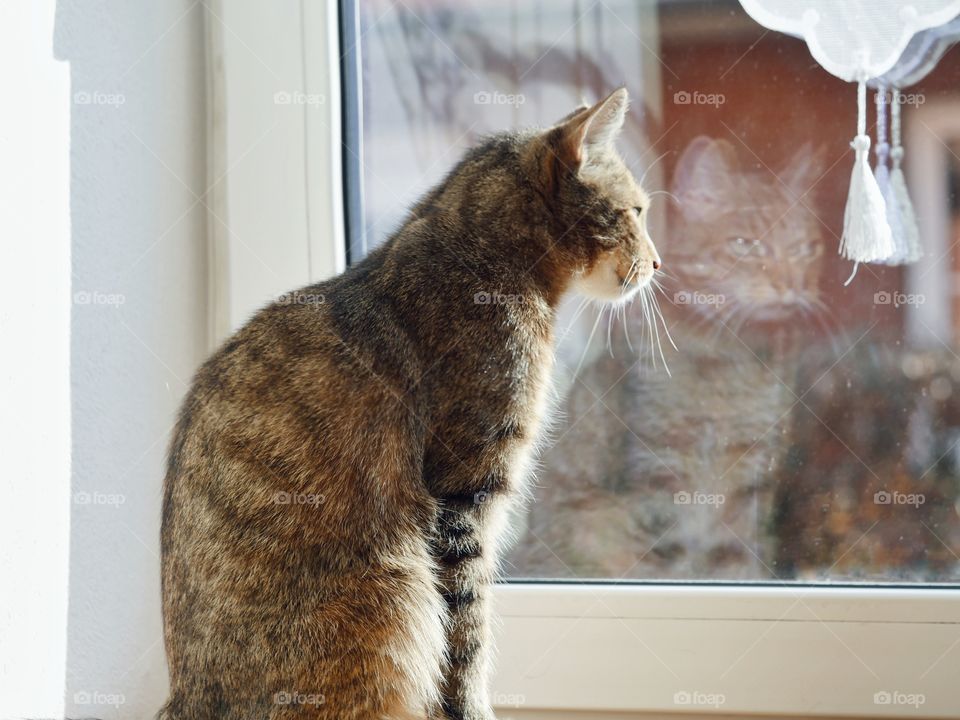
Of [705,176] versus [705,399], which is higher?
[705,176]

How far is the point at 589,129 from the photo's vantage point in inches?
43.2

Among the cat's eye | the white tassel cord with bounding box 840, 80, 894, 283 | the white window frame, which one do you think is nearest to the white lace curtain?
the white tassel cord with bounding box 840, 80, 894, 283

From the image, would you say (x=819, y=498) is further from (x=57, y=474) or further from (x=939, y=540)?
(x=57, y=474)

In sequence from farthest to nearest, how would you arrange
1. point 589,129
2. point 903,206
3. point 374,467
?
1. point 903,206
2. point 589,129
3. point 374,467

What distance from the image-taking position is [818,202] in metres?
1.25

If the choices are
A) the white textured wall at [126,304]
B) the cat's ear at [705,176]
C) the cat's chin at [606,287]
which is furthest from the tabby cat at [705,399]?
the white textured wall at [126,304]

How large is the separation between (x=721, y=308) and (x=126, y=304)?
2.60ft

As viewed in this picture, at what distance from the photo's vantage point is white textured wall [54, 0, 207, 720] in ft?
3.69

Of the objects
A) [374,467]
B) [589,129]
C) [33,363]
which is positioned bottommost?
[374,467]

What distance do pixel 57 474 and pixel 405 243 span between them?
490 millimetres

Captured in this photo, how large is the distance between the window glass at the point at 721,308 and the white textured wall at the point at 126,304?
248mm

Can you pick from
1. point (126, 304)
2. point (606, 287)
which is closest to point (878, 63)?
point (606, 287)

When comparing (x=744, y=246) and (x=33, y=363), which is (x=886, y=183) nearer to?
(x=744, y=246)

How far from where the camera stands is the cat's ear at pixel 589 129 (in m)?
1.04
